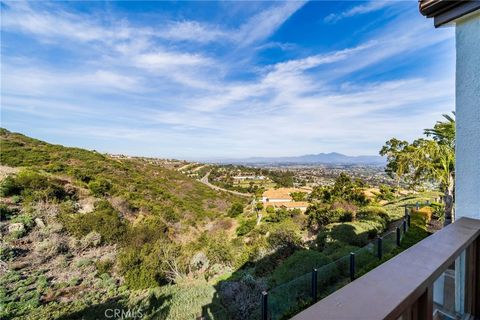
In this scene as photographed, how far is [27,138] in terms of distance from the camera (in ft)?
50.6

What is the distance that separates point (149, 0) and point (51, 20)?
311 centimetres

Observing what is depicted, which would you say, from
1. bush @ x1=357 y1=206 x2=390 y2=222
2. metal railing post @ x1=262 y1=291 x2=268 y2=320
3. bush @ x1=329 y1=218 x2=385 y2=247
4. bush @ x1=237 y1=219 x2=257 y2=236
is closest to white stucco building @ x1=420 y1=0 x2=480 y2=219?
metal railing post @ x1=262 y1=291 x2=268 y2=320

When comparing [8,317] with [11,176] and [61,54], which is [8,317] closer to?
[11,176]

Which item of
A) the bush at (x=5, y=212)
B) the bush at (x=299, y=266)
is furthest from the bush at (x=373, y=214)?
the bush at (x=5, y=212)

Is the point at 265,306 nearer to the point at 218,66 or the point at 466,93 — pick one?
the point at 466,93

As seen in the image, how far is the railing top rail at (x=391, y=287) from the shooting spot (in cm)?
52

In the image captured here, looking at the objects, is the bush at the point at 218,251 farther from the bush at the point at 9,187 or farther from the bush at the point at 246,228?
the bush at the point at 9,187

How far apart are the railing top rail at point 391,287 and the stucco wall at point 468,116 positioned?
0.70 metres

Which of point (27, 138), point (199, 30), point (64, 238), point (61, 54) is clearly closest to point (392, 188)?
point (199, 30)

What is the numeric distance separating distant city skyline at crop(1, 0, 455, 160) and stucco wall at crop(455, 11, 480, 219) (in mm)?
2696

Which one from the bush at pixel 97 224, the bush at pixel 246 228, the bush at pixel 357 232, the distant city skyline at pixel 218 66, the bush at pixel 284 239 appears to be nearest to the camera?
the bush at pixel 357 232

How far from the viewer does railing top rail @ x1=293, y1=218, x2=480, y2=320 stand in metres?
0.52

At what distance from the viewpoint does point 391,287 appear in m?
0.62

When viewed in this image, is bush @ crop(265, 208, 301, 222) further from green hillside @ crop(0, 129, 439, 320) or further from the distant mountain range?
the distant mountain range
